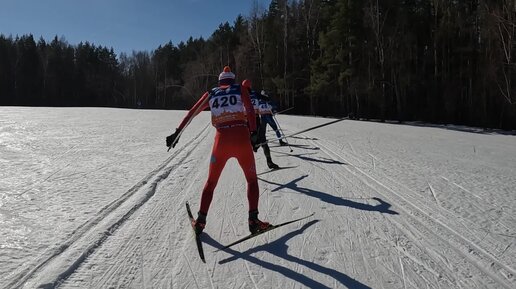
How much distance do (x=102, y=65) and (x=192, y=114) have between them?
271 ft

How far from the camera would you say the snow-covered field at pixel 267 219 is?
12.1 ft

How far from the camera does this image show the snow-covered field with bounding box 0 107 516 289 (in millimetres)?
3689

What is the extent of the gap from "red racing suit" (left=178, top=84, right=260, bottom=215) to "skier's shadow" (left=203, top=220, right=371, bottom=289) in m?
0.50

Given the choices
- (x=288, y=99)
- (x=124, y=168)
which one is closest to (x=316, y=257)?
(x=124, y=168)

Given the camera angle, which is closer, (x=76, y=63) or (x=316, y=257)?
(x=316, y=257)

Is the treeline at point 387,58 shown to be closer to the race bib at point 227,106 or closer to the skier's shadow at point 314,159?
the skier's shadow at point 314,159

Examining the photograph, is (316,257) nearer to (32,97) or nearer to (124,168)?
(124,168)

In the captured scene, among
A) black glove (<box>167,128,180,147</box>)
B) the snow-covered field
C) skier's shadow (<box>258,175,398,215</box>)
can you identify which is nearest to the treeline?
the snow-covered field

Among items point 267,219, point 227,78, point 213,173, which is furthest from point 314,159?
point 213,173

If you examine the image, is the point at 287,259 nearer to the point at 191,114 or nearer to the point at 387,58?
the point at 191,114

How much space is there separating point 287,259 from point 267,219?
130cm

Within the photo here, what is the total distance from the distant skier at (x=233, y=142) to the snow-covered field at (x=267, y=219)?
0.34 metres

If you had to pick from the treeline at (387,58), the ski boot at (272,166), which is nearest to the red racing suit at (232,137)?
the ski boot at (272,166)

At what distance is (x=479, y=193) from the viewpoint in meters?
6.80
